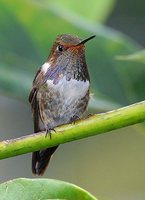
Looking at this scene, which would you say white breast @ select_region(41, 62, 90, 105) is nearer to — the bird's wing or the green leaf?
the bird's wing

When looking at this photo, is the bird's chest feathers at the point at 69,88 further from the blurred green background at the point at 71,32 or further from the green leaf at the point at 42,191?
the green leaf at the point at 42,191

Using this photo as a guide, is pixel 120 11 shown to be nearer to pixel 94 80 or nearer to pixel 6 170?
pixel 6 170

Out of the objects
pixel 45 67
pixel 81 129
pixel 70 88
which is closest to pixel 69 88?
pixel 70 88

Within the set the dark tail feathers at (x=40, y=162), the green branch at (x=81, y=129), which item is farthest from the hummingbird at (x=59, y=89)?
the green branch at (x=81, y=129)

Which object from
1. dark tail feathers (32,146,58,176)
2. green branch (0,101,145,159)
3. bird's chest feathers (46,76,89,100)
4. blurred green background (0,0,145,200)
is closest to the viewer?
green branch (0,101,145,159)

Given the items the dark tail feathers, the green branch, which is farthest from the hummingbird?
the green branch

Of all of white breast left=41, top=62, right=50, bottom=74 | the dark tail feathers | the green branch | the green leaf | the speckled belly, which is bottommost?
the green leaf
